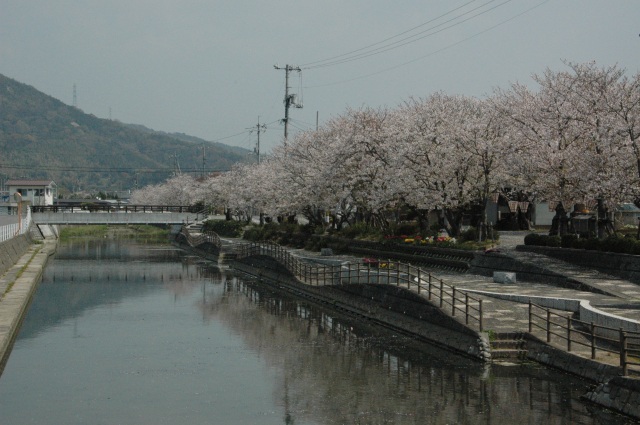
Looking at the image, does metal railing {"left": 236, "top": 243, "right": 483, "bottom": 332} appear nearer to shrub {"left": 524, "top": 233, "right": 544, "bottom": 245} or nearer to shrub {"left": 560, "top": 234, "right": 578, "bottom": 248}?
shrub {"left": 524, "top": 233, "right": 544, "bottom": 245}

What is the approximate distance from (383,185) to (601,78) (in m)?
17.0

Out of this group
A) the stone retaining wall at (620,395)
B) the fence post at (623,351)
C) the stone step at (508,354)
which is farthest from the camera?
the stone step at (508,354)

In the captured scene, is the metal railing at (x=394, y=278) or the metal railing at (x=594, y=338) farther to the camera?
the metal railing at (x=394, y=278)

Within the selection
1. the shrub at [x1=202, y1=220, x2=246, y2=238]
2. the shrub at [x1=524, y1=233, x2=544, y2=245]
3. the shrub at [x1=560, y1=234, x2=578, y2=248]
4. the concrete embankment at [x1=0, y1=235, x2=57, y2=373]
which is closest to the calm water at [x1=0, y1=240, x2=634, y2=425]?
the concrete embankment at [x1=0, y1=235, x2=57, y2=373]

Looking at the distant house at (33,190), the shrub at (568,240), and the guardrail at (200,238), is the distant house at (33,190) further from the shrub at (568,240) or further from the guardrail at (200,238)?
the shrub at (568,240)

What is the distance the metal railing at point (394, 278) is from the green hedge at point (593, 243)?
602 centimetres

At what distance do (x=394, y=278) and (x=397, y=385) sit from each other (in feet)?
32.4

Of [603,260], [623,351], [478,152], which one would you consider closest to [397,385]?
[623,351]

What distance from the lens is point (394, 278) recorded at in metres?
31.7

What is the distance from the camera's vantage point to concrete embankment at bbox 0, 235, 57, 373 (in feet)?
90.3

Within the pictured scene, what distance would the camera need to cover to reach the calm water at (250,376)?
19.1m

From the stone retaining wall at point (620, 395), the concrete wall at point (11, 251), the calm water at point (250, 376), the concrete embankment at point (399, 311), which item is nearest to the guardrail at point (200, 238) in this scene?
the concrete wall at point (11, 251)

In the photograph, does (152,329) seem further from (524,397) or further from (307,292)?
A: (524,397)

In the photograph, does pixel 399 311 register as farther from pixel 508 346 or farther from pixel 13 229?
pixel 13 229
